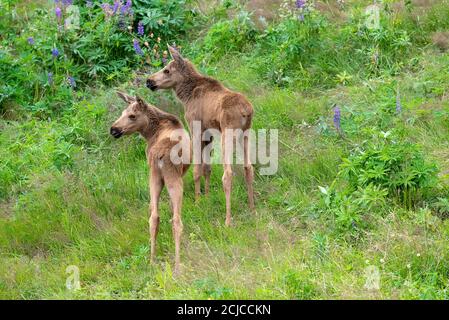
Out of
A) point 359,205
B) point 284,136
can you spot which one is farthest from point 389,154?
point 284,136

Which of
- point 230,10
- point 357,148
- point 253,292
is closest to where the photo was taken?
point 253,292

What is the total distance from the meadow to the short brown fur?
352 millimetres

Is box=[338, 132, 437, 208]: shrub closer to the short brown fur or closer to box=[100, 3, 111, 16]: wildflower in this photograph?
the short brown fur

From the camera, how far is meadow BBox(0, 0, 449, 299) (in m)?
8.85

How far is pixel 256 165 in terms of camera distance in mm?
11367

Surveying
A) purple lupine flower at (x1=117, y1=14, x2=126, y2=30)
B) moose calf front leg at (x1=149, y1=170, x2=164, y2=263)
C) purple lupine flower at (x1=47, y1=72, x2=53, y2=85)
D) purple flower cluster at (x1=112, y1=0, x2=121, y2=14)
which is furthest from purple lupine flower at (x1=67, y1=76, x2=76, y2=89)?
moose calf front leg at (x1=149, y1=170, x2=164, y2=263)

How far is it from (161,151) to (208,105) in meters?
1.38

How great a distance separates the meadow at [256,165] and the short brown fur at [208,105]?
352 millimetres

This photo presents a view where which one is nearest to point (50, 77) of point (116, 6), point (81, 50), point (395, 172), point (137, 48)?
point (81, 50)

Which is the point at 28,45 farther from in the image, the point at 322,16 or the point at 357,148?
the point at 357,148

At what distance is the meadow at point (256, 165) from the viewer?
885 centimetres

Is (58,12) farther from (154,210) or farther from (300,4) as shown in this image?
(154,210)

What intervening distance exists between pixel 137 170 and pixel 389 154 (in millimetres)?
3459

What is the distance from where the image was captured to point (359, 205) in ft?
31.5
